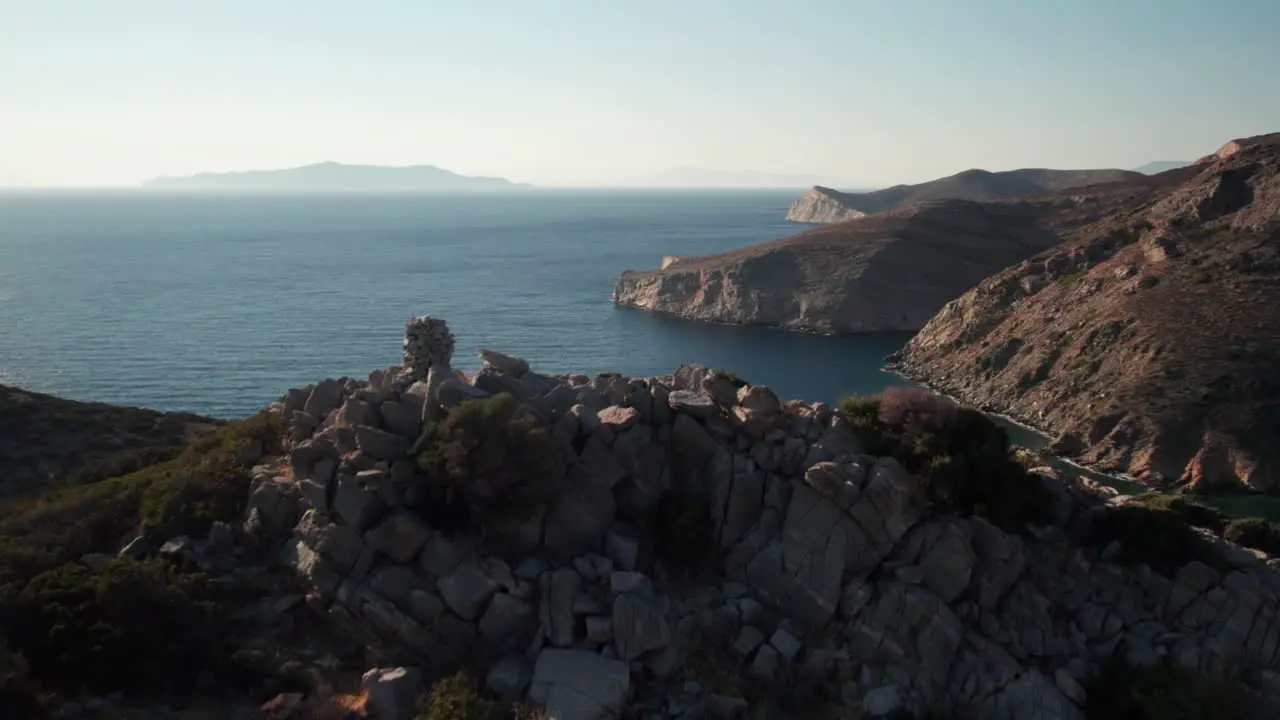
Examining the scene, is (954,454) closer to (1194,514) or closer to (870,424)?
(870,424)

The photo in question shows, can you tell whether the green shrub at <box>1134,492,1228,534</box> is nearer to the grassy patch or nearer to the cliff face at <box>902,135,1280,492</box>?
the cliff face at <box>902,135,1280,492</box>

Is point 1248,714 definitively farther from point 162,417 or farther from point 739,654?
point 162,417

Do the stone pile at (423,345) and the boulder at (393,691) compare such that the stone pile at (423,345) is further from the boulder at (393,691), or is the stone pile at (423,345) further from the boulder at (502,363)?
the boulder at (393,691)

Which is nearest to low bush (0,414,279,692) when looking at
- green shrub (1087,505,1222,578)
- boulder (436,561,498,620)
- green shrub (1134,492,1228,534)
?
boulder (436,561,498,620)

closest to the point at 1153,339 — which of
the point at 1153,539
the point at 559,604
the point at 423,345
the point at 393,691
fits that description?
the point at 1153,539

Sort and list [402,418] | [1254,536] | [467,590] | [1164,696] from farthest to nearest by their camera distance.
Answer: [1254,536]
[402,418]
[467,590]
[1164,696]

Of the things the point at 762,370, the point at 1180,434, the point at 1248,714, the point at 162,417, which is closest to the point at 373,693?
the point at 1248,714
